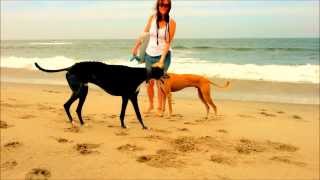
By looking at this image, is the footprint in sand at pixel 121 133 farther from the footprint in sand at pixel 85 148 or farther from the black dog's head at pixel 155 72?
the black dog's head at pixel 155 72

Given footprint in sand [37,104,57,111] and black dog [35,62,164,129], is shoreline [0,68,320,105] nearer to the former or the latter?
footprint in sand [37,104,57,111]

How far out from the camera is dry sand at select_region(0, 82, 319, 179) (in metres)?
4.33

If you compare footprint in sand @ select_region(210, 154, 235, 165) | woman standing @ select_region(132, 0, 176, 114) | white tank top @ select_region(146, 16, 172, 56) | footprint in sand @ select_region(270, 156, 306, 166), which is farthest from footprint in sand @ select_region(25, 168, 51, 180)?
white tank top @ select_region(146, 16, 172, 56)

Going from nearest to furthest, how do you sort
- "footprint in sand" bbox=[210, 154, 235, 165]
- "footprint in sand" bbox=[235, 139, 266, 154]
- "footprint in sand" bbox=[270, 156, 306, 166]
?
"footprint in sand" bbox=[210, 154, 235, 165], "footprint in sand" bbox=[270, 156, 306, 166], "footprint in sand" bbox=[235, 139, 266, 154]

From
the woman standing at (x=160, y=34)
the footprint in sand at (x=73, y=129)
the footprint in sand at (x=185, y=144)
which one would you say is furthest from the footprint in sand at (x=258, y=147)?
the footprint in sand at (x=73, y=129)

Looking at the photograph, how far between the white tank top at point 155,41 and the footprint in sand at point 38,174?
2769 mm

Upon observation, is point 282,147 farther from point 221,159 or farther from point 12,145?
point 12,145

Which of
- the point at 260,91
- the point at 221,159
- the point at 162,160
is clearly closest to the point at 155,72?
the point at 162,160

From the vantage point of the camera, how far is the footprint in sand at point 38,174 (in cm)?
414

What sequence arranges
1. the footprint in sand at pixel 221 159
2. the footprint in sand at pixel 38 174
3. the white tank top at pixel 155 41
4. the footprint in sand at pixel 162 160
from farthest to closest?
the white tank top at pixel 155 41 → the footprint in sand at pixel 221 159 → the footprint in sand at pixel 162 160 → the footprint in sand at pixel 38 174

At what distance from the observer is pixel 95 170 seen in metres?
4.27

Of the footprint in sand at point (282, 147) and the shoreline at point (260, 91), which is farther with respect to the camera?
the shoreline at point (260, 91)

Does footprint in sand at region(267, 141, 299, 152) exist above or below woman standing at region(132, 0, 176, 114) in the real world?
below

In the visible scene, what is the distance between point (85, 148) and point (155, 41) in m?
2.26
